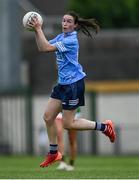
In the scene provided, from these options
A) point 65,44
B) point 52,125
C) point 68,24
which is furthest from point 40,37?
point 52,125

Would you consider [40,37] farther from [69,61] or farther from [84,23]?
[84,23]

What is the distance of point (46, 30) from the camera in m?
40.4

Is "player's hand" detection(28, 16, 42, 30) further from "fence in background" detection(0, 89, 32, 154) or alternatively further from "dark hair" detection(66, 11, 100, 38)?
"fence in background" detection(0, 89, 32, 154)

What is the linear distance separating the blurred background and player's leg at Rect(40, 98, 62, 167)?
16.4m

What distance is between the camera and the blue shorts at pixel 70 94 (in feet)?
50.8

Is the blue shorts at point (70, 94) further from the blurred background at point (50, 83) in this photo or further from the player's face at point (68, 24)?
the blurred background at point (50, 83)

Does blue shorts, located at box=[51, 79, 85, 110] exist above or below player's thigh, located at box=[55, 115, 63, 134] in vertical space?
above

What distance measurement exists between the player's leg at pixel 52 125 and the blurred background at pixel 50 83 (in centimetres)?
1636

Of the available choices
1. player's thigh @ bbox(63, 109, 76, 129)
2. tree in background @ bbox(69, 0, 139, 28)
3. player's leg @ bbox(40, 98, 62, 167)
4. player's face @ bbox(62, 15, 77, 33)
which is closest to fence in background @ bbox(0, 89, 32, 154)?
player's leg @ bbox(40, 98, 62, 167)

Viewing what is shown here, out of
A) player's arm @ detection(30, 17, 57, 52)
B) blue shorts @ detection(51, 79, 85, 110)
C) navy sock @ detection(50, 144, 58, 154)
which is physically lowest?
navy sock @ detection(50, 144, 58, 154)

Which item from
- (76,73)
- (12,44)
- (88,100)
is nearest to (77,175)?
(76,73)

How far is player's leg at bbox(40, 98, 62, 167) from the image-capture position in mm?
15586

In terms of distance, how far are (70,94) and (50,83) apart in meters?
24.3

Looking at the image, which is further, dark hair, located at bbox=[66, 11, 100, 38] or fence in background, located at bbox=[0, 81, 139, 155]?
fence in background, located at bbox=[0, 81, 139, 155]
